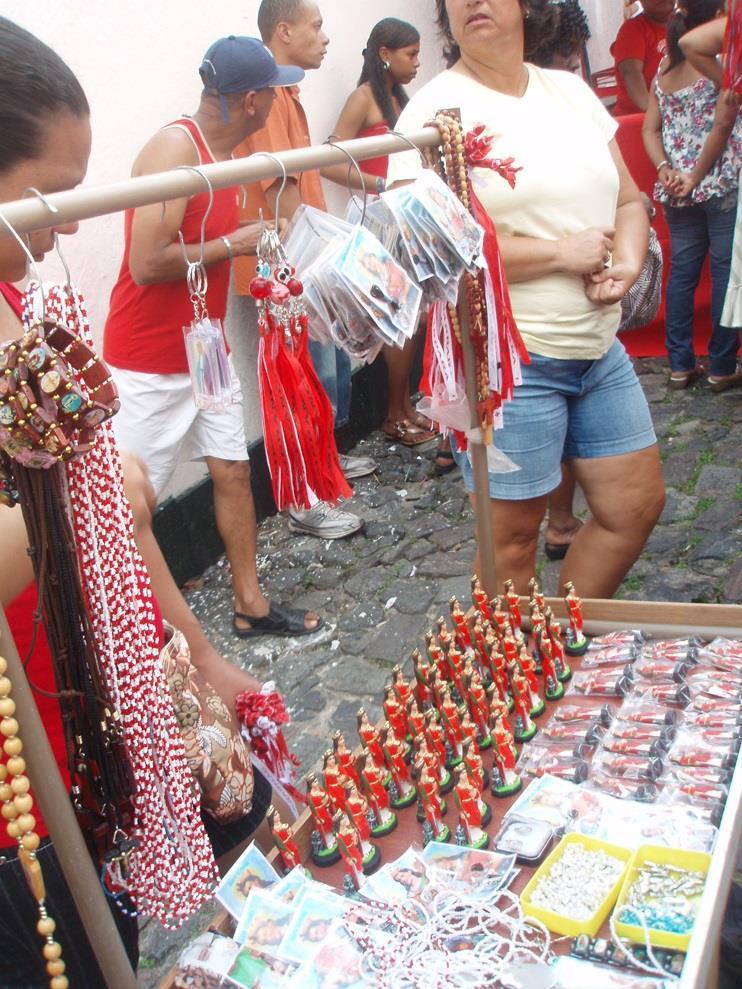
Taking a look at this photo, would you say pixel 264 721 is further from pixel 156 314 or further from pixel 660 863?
pixel 156 314

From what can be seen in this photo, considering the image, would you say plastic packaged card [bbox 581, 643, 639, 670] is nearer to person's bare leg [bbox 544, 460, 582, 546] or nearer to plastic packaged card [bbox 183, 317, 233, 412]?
plastic packaged card [bbox 183, 317, 233, 412]

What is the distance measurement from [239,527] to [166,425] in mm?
474

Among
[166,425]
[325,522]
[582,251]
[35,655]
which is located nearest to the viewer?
[35,655]

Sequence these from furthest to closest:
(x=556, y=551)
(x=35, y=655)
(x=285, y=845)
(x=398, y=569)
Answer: (x=398, y=569), (x=556, y=551), (x=285, y=845), (x=35, y=655)

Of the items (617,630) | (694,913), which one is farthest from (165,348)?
(694,913)

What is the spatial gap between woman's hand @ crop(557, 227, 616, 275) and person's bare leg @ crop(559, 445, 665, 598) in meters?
0.48

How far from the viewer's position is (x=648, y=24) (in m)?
5.83

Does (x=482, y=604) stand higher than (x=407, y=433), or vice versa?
(x=482, y=604)

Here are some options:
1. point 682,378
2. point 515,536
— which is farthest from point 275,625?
point 682,378

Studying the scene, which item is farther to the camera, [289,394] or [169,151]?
[169,151]

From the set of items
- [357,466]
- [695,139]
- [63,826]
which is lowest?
[357,466]

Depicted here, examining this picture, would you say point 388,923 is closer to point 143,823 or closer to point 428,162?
point 143,823

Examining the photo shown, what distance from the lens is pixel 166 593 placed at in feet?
4.31

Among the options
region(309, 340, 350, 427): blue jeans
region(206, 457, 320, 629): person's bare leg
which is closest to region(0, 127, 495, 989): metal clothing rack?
region(206, 457, 320, 629): person's bare leg
